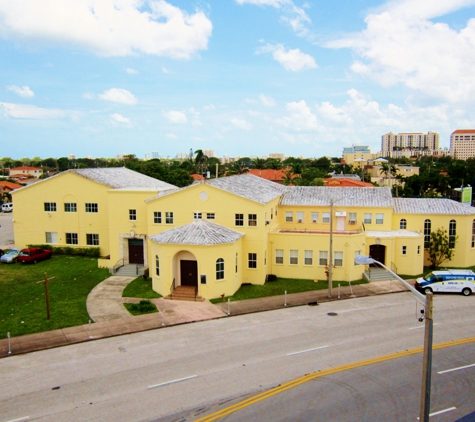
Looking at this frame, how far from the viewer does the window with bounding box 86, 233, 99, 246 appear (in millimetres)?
43500

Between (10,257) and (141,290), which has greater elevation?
(10,257)

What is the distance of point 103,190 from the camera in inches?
1697

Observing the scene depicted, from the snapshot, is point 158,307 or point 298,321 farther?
point 158,307

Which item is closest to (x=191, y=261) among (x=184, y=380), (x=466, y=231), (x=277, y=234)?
(x=277, y=234)

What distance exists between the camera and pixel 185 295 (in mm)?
30516

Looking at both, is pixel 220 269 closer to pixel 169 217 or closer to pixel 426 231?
pixel 169 217

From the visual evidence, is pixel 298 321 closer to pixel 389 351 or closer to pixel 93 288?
pixel 389 351

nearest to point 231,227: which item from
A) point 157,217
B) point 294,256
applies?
point 294,256

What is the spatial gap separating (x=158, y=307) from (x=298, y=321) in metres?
9.00

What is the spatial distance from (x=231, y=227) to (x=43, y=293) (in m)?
14.3

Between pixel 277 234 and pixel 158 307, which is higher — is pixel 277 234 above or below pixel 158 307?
above

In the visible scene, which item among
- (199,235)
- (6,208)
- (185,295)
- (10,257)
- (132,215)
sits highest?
(132,215)

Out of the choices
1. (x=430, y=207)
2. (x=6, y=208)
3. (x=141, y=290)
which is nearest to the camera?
(x=141, y=290)

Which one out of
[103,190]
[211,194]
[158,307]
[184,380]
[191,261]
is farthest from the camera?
[103,190]
